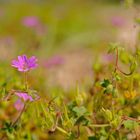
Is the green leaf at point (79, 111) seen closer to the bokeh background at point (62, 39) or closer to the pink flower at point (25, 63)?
the pink flower at point (25, 63)

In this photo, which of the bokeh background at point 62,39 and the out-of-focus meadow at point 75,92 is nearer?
the out-of-focus meadow at point 75,92

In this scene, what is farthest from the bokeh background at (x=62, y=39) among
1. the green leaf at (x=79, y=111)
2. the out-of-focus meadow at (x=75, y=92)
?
the green leaf at (x=79, y=111)

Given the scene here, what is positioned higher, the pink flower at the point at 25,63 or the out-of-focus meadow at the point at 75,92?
the pink flower at the point at 25,63

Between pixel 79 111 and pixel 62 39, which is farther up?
pixel 62 39

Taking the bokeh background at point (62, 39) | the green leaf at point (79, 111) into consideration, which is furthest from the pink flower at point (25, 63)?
the bokeh background at point (62, 39)

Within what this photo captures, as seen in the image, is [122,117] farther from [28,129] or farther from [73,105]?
[28,129]

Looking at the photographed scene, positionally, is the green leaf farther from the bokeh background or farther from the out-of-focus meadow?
the bokeh background

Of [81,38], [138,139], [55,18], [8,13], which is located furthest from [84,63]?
[8,13]

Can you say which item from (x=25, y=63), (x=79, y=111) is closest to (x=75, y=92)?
(x=79, y=111)

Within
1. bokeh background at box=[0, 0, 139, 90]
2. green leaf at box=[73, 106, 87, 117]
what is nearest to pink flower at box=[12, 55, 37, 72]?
green leaf at box=[73, 106, 87, 117]

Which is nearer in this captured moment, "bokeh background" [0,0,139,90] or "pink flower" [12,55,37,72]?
"pink flower" [12,55,37,72]

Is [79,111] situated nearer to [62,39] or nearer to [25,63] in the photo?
[25,63]
